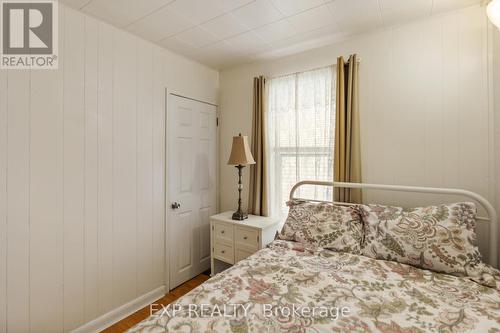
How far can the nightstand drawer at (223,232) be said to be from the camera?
2467mm

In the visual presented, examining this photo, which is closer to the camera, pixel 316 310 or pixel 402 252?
pixel 316 310

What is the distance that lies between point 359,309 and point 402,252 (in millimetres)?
646

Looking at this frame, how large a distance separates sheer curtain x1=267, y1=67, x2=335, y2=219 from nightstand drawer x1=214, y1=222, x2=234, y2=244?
0.51 meters

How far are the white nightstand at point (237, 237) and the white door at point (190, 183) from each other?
11.7 inches

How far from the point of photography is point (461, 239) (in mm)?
1449

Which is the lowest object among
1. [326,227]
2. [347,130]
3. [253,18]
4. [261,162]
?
[326,227]

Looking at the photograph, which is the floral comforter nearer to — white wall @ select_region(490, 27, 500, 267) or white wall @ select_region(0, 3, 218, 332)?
white wall @ select_region(490, 27, 500, 267)

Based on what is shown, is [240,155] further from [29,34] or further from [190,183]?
[29,34]

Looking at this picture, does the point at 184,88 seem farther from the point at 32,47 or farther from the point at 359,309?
the point at 359,309

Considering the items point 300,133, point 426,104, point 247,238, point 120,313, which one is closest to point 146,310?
point 120,313

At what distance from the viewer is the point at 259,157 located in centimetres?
267

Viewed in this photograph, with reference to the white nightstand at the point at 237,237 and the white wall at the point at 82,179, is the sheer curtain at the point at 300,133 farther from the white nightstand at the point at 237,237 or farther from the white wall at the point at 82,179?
the white wall at the point at 82,179

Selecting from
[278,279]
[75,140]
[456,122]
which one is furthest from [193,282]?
[456,122]

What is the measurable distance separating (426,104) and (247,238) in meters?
1.88
